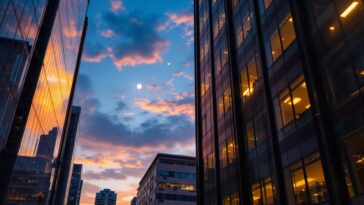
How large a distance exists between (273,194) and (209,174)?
16.3 m

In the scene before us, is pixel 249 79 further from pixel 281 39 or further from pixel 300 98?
pixel 300 98

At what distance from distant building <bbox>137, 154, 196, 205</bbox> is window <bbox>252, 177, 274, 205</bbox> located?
3510 inches

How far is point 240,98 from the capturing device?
98.8 ft

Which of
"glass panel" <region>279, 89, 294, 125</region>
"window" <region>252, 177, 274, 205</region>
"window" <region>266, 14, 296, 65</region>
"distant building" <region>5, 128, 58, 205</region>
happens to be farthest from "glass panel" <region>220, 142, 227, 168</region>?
"distant building" <region>5, 128, 58, 205</region>

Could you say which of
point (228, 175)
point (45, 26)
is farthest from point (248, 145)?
point (45, 26)

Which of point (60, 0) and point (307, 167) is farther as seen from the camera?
point (60, 0)

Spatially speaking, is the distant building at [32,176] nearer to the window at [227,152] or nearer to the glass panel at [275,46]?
the window at [227,152]

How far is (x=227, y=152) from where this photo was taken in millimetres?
31328

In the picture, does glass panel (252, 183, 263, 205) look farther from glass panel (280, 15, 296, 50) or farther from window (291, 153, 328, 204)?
glass panel (280, 15, 296, 50)

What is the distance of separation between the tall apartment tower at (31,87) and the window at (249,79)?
1965 centimetres

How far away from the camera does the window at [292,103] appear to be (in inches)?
752

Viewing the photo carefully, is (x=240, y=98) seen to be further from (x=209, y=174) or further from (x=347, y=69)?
(x=347, y=69)

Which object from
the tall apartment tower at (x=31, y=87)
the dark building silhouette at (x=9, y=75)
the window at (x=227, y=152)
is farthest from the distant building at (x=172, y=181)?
the dark building silhouette at (x=9, y=75)

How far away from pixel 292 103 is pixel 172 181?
3878 inches
